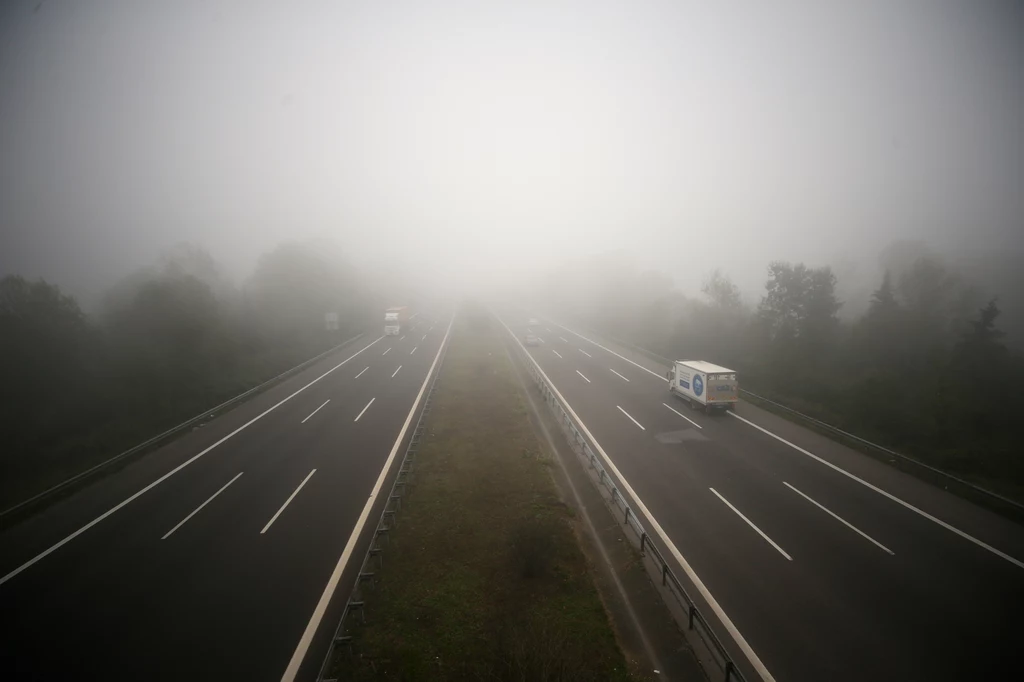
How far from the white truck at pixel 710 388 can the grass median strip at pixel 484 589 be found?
491 inches

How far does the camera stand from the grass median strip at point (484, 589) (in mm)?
8250

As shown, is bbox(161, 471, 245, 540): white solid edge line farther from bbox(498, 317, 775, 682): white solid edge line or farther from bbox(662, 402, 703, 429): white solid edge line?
bbox(662, 402, 703, 429): white solid edge line

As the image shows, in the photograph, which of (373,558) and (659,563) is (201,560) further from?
(659,563)

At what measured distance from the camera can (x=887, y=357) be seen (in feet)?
94.3

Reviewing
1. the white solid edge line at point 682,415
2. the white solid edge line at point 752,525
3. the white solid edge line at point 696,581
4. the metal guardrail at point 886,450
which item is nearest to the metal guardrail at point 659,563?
the white solid edge line at point 696,581

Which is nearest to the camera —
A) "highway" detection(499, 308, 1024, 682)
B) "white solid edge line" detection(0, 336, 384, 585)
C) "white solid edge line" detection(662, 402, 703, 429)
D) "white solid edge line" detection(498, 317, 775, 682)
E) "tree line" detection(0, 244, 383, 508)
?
"white solid edge line" detection(498, 317, 775, 682)

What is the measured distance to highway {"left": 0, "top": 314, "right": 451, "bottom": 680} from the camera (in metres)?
8.78

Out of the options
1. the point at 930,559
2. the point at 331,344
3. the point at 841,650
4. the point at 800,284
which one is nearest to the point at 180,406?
the point at 331,344

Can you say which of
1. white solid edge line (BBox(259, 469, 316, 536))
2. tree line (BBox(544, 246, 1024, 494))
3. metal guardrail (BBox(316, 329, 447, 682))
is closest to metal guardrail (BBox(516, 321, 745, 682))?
metal guardrail (BBox(316, 329, 447, 682))

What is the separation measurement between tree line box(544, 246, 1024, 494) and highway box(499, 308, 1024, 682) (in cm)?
376

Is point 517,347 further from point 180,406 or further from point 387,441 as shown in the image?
point 180,406

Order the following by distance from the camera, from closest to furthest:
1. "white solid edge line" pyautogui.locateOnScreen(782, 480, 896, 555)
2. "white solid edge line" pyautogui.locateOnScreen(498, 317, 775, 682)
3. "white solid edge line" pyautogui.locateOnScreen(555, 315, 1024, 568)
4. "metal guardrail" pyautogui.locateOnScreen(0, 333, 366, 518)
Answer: "white solid edge line" pyautogui.locateOnScreen(498, 317, 775, 682) → "white solid edge line" pyautogui.locateOnScreen(555, 315, 1024, 568) → "white solid edge line" pyautogui.locateOnScreen(782, 480, 896, 555) → "metal guardrail" pyautogui.locateOnScreen(0, 333, 366, 518)

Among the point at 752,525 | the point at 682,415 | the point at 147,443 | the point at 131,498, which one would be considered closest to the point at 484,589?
the point at 752,525

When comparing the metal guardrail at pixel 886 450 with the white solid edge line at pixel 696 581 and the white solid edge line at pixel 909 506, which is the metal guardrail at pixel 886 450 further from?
the white solid edge line at pixel 696 581
